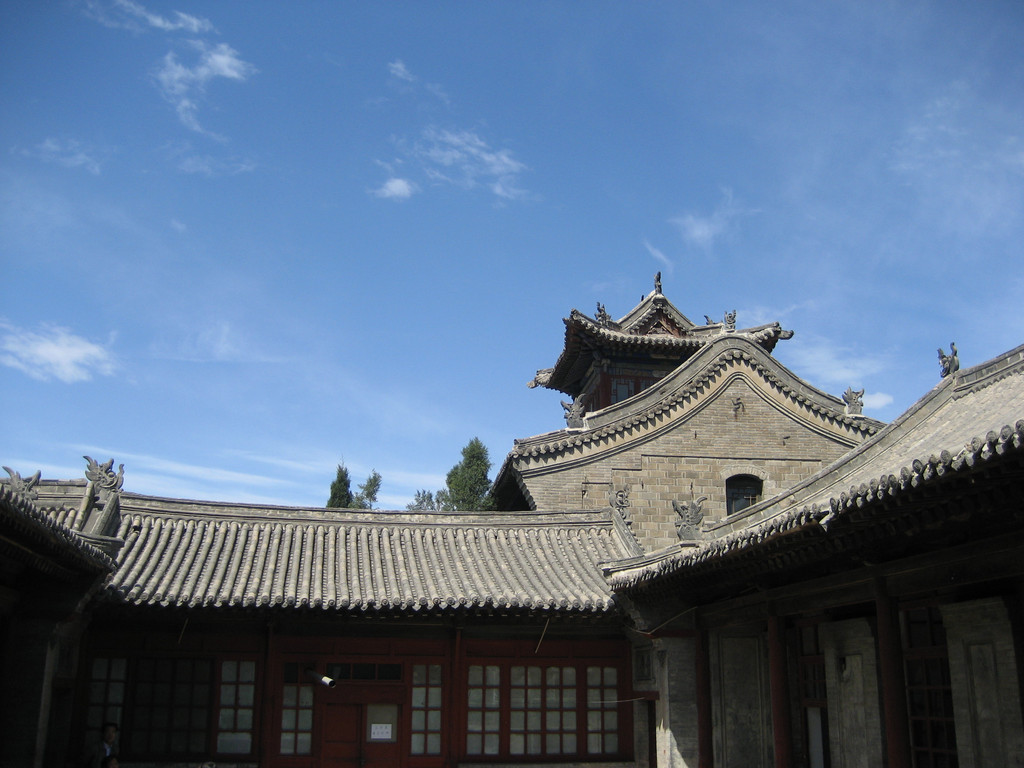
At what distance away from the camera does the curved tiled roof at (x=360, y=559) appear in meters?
13.4

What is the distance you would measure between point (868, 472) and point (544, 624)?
19.3 feet

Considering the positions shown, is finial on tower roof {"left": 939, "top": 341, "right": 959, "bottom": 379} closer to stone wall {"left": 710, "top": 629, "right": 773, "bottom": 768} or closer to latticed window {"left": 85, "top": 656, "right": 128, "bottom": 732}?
stone wall {"left": 710, "top": 629, "right": 773, "bottom": 768}

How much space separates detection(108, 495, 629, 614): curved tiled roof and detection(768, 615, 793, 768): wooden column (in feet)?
11.3

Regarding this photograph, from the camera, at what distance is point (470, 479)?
40.7 meters

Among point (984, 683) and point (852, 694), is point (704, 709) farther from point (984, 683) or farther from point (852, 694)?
point (984, 683)

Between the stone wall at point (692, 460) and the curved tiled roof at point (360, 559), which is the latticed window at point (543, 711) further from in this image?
the stone wall at point (692, 460)

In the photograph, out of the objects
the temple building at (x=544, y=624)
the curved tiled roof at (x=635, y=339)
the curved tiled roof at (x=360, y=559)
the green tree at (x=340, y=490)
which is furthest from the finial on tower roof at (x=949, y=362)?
the green tree at (x=340, y=490)

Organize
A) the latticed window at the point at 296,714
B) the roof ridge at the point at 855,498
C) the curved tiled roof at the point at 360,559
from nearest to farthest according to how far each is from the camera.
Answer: the roof ridge at the point at 855,498, the curved tiled roof at the point at 360,559, the latticed window at the point at 296,714

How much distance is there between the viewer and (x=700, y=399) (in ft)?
77.5

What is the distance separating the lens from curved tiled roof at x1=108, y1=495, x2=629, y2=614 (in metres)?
13.4

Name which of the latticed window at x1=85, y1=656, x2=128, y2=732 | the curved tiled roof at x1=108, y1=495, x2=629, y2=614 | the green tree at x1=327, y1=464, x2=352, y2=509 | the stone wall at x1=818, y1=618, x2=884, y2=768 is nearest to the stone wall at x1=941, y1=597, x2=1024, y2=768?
the stone wall at x1=818, y1=618, x2=884, y2=768

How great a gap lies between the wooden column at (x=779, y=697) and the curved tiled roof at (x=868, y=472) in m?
1.25

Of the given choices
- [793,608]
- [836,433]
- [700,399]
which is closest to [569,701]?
[793,608]

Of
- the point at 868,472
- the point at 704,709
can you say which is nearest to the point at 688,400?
the point at 704,709
